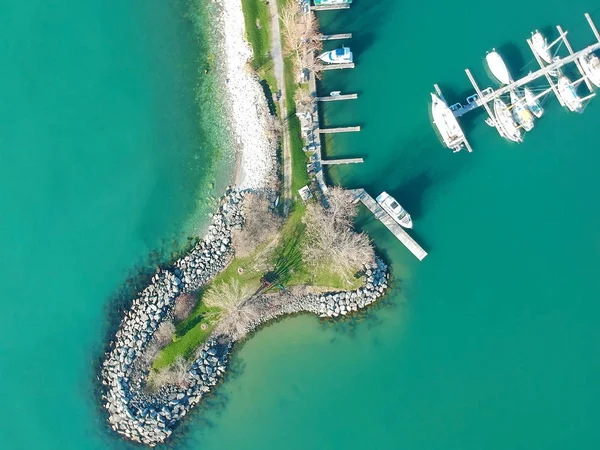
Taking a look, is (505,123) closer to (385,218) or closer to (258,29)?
(385,218)

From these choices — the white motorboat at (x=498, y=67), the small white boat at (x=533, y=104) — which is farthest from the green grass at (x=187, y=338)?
the small white boat at (x=533, y=104)

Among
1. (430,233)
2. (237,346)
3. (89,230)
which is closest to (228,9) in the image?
(89,230)

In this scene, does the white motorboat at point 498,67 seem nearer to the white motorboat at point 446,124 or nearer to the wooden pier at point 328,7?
the white motorboat at point 446,124

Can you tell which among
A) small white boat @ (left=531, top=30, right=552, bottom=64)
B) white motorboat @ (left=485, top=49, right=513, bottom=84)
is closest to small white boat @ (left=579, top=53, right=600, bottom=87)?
small white boat @ (left=531, top=30, right=552, bottom=64)

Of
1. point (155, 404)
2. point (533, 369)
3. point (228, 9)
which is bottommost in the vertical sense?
point (533, 369)

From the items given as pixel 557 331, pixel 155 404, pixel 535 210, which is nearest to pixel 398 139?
pixel 535 210

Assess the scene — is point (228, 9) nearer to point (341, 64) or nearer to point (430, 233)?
point (341, 64)

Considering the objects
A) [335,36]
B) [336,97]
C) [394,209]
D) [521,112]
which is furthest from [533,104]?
[335,36]

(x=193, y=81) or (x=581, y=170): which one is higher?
(x=193, y=81)
